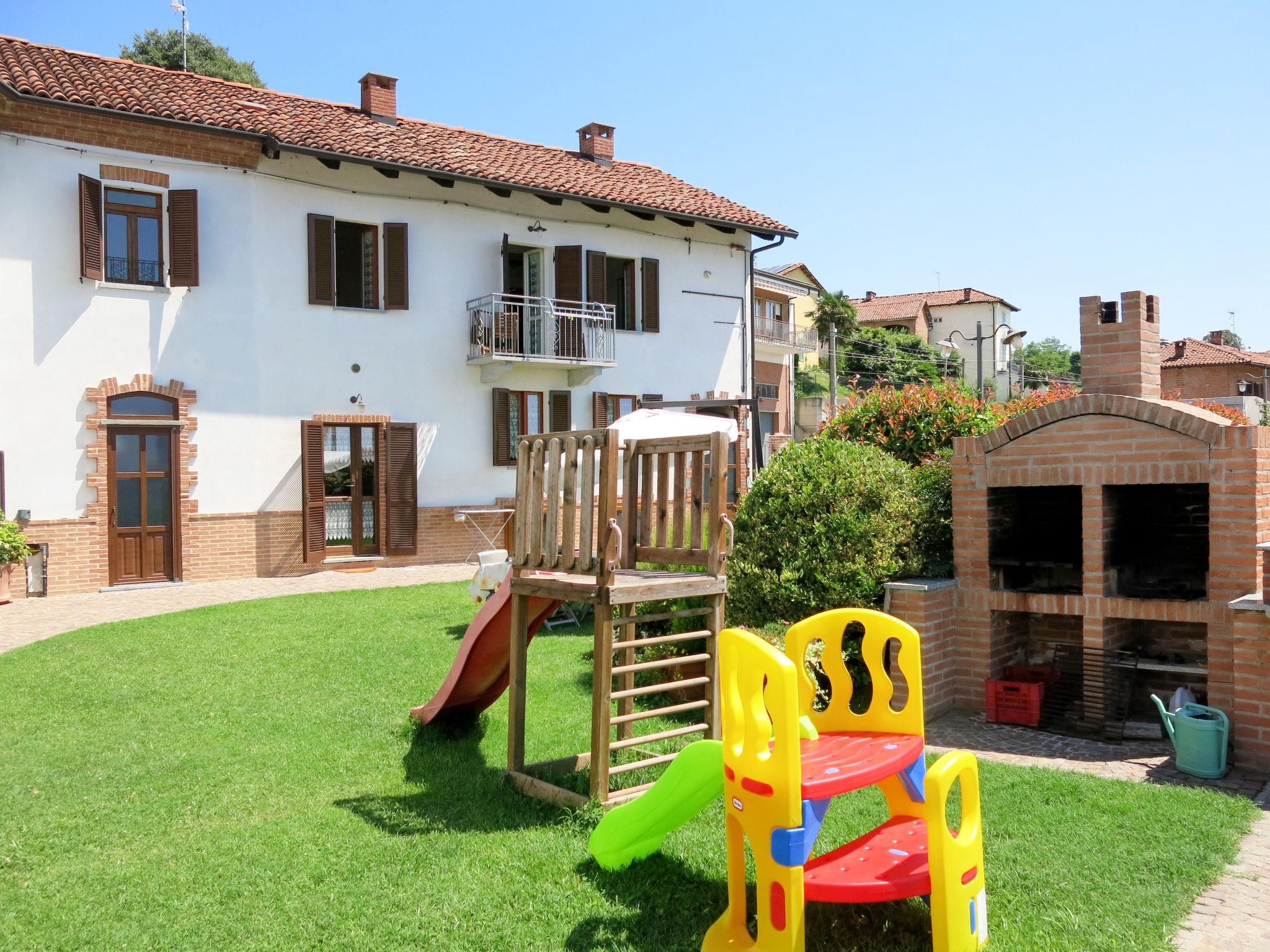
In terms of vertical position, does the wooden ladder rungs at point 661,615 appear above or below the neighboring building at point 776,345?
below

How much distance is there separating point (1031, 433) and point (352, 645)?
19.9 feet

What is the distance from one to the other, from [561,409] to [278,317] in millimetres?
5571

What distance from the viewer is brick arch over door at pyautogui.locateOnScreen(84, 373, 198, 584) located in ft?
45.4

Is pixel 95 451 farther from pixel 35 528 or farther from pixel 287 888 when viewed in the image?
pixel 287 888

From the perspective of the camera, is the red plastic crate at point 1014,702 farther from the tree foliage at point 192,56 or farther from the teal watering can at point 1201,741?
the tree foliage at point 192,56

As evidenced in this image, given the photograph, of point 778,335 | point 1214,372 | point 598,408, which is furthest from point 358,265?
point 1214,372

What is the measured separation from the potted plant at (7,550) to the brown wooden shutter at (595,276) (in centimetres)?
1054

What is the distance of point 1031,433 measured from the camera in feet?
22.4

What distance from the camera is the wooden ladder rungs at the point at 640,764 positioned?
5045 mm

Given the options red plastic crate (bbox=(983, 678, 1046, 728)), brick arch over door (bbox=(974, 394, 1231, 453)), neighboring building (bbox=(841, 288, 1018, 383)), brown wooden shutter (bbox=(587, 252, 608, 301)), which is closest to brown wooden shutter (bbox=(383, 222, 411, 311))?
brown wooden shutter (bbox=(587, 252, 608, 301))

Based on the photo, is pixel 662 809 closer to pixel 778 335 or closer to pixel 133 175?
pixel 133 175

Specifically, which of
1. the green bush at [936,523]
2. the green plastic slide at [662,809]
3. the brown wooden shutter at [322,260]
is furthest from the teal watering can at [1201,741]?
the brown wooden shutter at [322,260]

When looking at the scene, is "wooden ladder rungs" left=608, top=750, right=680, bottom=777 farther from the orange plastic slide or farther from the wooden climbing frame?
the orange plastic slide

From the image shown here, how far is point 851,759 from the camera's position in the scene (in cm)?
369
